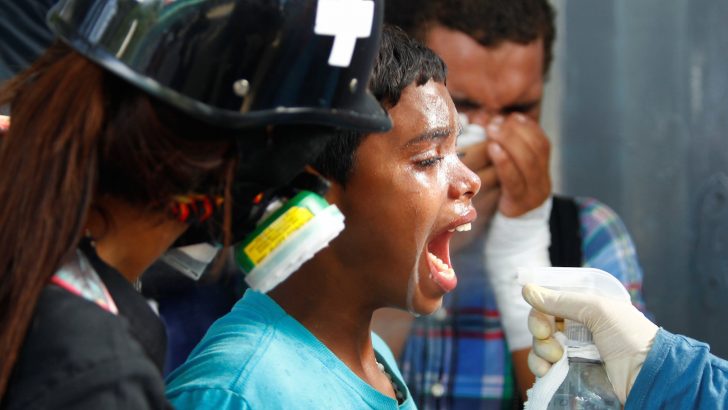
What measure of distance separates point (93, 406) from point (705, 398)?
48.9 inches

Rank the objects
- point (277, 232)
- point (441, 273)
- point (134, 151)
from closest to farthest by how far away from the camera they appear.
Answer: point (134, 151) → point (277, 232) → point (441, 273)

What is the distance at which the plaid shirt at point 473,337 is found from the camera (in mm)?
3156

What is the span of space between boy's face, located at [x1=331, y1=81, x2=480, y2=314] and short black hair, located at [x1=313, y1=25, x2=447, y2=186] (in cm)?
1

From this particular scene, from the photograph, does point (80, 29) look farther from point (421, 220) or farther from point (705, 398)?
point (705, 398)

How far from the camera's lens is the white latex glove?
3.11 metres

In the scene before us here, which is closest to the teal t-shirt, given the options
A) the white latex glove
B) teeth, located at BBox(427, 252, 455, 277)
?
teeth, located at BBox(427, 252, 455, 277)

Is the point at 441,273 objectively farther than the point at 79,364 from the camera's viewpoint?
Yes

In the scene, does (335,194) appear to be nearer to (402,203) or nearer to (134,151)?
→ (402,203)

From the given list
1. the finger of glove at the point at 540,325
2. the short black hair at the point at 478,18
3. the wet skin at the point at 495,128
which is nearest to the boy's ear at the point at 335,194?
the finger of glove at the point at 540,325

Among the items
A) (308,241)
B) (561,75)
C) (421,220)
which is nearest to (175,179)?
(308,241)

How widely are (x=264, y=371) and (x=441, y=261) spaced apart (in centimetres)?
53

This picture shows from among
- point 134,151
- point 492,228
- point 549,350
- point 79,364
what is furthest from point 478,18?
point 79,364

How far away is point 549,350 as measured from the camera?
2021 millimetres

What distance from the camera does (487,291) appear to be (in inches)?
130
